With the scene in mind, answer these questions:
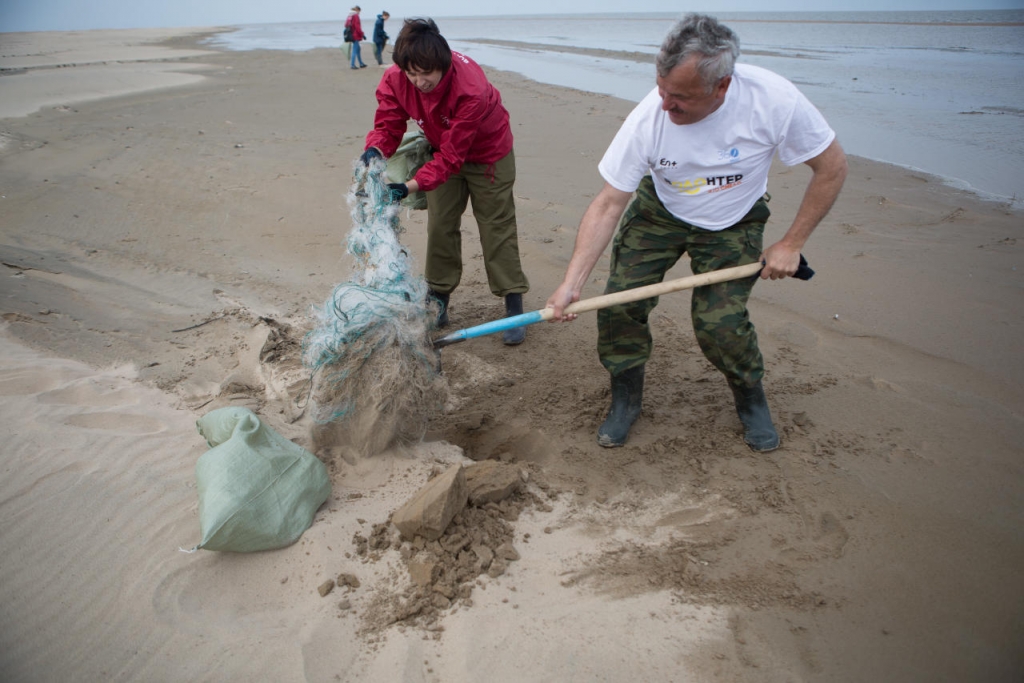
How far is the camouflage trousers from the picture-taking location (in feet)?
7.97

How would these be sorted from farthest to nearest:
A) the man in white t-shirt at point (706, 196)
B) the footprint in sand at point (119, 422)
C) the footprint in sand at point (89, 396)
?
the footprint in sand at point (89, 396), the footprint in sand at point (119, 422), the man in white t-shirt at point (706, 196)

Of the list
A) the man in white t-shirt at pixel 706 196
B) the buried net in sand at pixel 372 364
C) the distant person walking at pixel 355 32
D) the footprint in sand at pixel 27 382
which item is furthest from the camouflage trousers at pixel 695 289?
the distant person walking at pixel 355 32

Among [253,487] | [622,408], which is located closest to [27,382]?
[253,487]

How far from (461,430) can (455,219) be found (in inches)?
46.4

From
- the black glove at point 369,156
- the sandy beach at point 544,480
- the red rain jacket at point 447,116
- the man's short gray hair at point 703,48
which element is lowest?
the sandy beach at point 544,480

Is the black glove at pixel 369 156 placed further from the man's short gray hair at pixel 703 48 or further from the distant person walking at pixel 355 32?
the distant person walking at pixel 355 32

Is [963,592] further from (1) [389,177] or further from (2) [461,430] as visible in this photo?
(1) [389,177]

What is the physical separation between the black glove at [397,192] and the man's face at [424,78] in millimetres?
438

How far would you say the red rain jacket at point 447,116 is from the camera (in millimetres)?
2879

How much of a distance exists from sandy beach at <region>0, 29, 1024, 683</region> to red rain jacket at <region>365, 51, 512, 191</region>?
1051mm

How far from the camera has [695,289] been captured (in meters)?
2.52

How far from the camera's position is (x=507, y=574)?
2.07 meters

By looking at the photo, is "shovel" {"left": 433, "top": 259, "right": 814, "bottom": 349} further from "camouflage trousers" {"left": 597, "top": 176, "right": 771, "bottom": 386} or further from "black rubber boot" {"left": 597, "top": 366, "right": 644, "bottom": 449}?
"black rubber boot" {"left": 597, "top": 366, "right": 644, "bottom": 449}

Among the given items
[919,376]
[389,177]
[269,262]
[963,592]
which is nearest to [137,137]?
[269,262]
